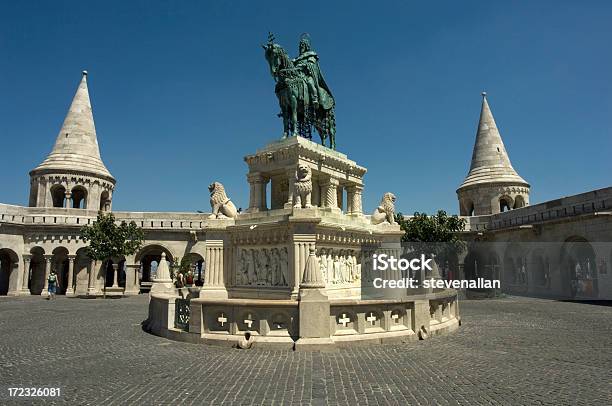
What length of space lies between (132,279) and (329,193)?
79.4 feet

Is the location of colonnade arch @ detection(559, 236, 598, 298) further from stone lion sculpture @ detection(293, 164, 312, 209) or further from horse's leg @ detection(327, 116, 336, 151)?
stone lion sculpture @ detection(293, 164, 312, 209)

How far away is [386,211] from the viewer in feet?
49.1

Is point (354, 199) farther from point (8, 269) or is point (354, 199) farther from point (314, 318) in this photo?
point (8, 269)

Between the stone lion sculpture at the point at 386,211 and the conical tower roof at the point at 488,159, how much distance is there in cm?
2429

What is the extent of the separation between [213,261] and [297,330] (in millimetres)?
5207

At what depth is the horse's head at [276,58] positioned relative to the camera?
13.4m

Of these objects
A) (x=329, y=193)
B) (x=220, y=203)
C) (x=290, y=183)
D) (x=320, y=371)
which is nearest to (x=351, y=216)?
(x=329, y=193)

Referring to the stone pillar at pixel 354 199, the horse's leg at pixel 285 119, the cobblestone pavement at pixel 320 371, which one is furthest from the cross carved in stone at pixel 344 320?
the horse's leg at pixel 285 119

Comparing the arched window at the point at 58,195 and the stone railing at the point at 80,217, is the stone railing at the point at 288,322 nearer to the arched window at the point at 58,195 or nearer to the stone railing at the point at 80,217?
the stone railing at the point at 80,217

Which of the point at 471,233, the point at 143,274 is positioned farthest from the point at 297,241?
the point at 143,274

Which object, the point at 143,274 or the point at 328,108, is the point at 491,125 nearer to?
the point at 328,108

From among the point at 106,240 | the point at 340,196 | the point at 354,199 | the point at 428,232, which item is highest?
the point at 340,196

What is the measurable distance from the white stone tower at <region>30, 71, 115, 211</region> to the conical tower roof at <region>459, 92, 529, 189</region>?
3150 cm

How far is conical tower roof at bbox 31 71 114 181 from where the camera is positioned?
3334 centimetres
